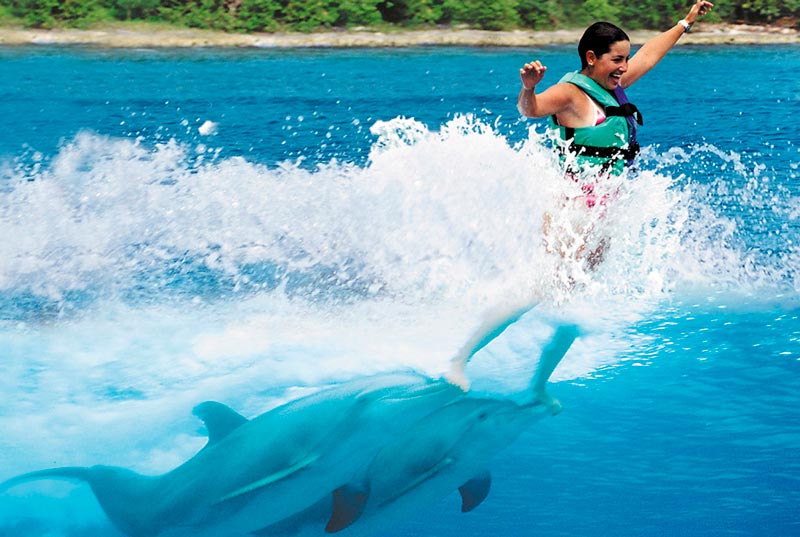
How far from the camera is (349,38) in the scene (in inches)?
590

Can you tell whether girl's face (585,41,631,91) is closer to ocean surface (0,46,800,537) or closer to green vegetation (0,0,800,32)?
ocean surface (0,46,800,537)

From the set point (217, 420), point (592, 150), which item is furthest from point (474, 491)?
point (592, 150)

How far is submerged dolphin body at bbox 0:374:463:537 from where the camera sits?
302cm

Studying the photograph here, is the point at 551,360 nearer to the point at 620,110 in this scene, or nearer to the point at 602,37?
the point at 620,110

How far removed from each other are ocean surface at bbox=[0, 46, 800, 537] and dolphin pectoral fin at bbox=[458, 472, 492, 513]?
5 cm

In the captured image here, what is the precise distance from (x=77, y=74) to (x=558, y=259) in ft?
32.0

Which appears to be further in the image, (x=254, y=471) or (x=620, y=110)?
(x=620, y=110)

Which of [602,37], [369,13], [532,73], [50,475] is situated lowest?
[50,475]

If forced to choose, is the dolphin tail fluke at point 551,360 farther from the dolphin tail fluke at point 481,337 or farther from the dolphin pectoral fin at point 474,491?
the dolphin pectoral fin at point 474,491

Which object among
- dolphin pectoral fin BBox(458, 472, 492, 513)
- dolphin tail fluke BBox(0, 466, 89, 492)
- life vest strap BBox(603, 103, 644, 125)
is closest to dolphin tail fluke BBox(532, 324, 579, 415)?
dolphin pectoral fin BBox(458, 472, 492, 513)

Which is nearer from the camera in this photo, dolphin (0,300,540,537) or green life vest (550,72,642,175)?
dolphin (0,300,540,537)

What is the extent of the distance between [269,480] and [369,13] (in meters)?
13.5

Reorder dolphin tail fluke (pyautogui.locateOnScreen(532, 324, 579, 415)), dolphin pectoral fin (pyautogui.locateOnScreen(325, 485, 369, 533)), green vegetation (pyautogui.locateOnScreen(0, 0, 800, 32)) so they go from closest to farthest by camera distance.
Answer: dolphin pectoral fin (pyautogui.locateOnScreen(325, 485, 369, 533))
dolphin tail fluke (pyautogui.locateOnScreen(532, 324, 579, 415))
green vegetation (pyautogui.locateOnScreen(0, 0, 800, 32))

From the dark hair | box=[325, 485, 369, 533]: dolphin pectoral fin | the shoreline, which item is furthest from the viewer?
the shoreline
